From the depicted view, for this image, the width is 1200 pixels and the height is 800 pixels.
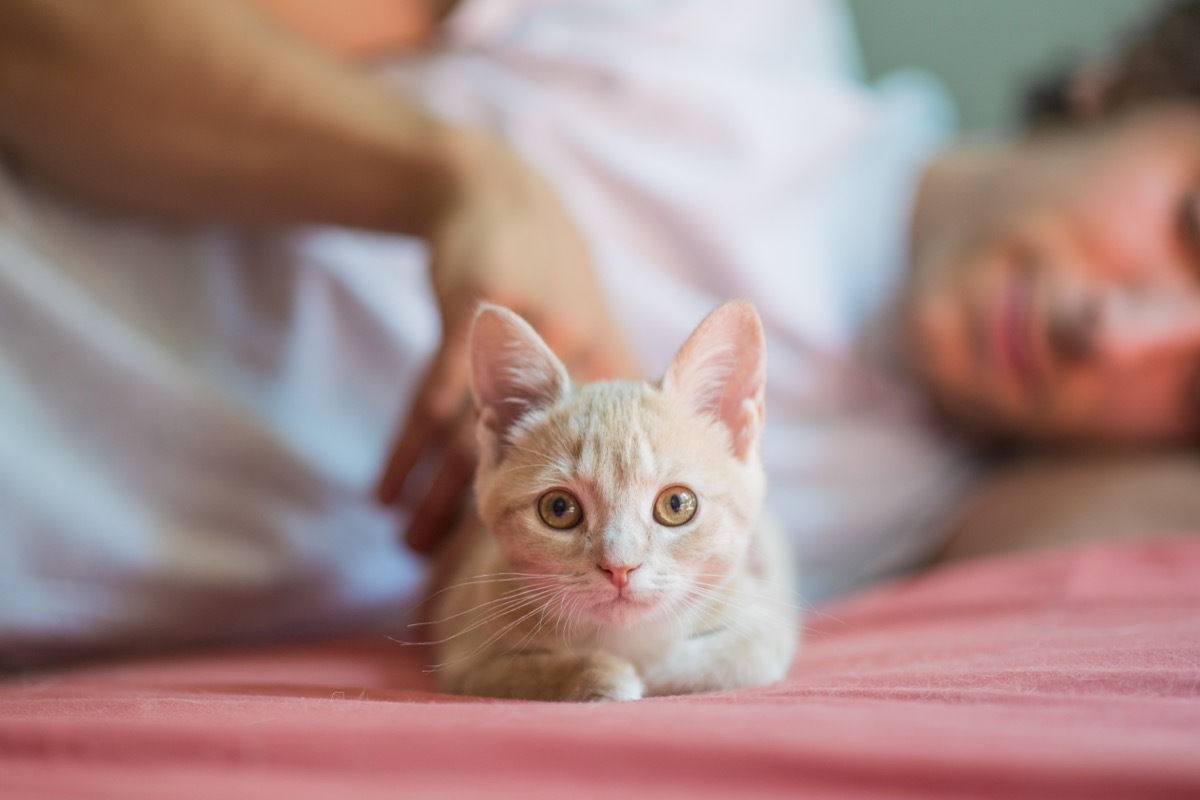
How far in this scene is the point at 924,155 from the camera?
6.73 ft

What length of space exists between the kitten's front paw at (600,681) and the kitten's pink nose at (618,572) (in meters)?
0.08

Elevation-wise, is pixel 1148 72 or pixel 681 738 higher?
pixel 1148 72

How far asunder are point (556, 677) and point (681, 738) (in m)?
0.27

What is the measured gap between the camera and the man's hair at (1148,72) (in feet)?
6.11

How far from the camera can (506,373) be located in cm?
96

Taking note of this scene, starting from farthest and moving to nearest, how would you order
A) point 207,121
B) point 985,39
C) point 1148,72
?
point 985,39 → point 1148,72 → point 207,121

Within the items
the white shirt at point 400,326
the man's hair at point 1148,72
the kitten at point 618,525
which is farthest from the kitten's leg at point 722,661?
the man's hair at point 1148,72

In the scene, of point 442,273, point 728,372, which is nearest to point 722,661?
point 728,372

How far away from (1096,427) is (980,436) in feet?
0.85

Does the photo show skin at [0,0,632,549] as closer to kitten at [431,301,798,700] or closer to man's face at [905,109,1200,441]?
kitten at [431,301,798,700]

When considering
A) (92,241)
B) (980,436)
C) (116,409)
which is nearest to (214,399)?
(116,409)

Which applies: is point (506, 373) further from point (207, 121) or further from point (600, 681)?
point (207, 121)

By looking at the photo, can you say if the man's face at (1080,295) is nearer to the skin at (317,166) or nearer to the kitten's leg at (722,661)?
the skin at (317,166)

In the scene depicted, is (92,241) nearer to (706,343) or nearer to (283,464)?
(283,464)
